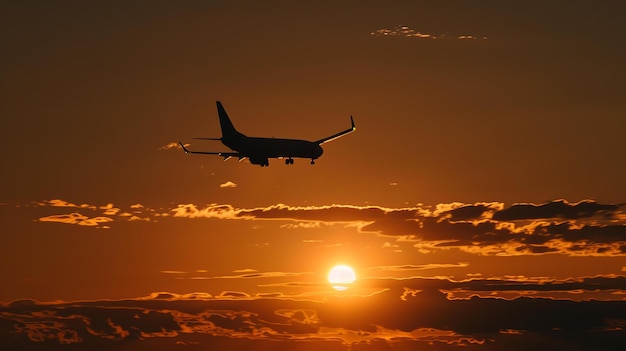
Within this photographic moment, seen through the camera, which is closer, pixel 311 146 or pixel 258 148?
pixel 258 148

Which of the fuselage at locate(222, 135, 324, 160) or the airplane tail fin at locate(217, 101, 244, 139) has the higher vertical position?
the airplane tail fin at locate(217, 101, 244, 139)

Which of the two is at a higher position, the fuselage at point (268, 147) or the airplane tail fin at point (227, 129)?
the airplane tail fin at point (227, 129)

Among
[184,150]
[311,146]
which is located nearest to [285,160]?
[311,146]

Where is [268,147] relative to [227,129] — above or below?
below

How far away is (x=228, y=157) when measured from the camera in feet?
605

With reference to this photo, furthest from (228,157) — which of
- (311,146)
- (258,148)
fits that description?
(311,146)

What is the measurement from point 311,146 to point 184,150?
31.1m

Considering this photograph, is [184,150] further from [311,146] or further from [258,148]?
[311,146]

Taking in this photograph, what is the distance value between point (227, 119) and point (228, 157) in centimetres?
1742

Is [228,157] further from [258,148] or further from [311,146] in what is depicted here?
[311,146]

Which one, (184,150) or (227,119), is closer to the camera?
(184,150)

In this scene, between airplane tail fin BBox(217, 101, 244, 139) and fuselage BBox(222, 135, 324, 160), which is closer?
fuselage BBox(222, 135, 324, 160)

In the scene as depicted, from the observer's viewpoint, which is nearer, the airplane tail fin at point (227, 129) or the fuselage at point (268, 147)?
the fuselage at point (268, 147)

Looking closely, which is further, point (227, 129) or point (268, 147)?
point (227, 129)
